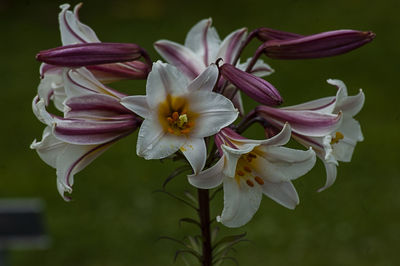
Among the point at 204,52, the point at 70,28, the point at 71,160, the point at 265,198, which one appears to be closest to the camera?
the point at 71,160

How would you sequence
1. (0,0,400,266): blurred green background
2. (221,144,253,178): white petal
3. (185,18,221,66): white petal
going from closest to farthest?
1. (221,144,253,178): white petal
2. (185,18,221,66): white petal
3. (0,0,400,266): blurred green background

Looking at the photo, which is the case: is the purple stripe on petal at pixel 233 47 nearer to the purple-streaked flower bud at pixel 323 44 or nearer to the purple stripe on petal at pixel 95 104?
the purple-streaked flower bud at pixel 323 44

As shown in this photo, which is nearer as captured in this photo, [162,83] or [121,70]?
[162,83]

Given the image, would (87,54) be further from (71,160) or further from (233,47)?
(233,47)

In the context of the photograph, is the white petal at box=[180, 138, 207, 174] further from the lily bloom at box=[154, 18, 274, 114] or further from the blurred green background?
the blurred green background

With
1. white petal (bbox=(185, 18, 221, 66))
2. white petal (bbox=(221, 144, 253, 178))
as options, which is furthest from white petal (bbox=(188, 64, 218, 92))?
white petal (bbox=(185, 18, 221, 66))

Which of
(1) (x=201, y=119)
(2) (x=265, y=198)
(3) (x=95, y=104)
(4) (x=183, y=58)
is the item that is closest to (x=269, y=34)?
(4) (x=183, y=58)
